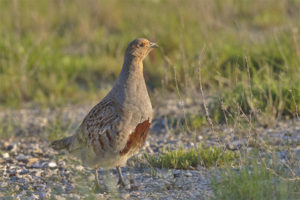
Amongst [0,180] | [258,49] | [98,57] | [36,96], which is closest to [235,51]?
[258,49]

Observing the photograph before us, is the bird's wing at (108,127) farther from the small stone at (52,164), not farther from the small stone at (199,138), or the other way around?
the small stone at (199,138)

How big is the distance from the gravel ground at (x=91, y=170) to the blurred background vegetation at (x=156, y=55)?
1.46ft

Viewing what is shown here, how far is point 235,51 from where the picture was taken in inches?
266

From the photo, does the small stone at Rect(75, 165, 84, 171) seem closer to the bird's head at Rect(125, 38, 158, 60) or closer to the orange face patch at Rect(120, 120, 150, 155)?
the orange face patch at Rect(120, 120, 150, 155)

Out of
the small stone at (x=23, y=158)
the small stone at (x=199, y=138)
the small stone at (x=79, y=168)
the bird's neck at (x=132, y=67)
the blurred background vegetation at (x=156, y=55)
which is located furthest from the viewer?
the blurred background vegetation at (x=156, y=55)

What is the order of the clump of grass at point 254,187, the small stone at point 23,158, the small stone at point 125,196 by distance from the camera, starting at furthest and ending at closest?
the small stone at point 23,158 → the small stone at point 125,196 → the clump of grass at point 254,187

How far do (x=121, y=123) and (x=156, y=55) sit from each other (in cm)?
409

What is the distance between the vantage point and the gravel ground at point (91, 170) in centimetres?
377

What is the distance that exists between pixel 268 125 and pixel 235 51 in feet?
5.90

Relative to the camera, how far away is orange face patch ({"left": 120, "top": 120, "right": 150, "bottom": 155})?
3793 mm

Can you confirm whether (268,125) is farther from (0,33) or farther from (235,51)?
(0,33)

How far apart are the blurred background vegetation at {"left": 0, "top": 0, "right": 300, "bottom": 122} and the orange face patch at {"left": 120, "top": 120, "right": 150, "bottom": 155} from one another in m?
1.18

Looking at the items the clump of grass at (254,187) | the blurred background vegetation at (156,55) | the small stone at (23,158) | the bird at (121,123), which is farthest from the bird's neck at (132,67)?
the small stone at (23,158)

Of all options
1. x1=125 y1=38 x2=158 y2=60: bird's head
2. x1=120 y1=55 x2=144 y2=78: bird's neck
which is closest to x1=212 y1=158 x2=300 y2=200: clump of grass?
x1=120 y1=55 x2=144 y2=78: bird's neck
